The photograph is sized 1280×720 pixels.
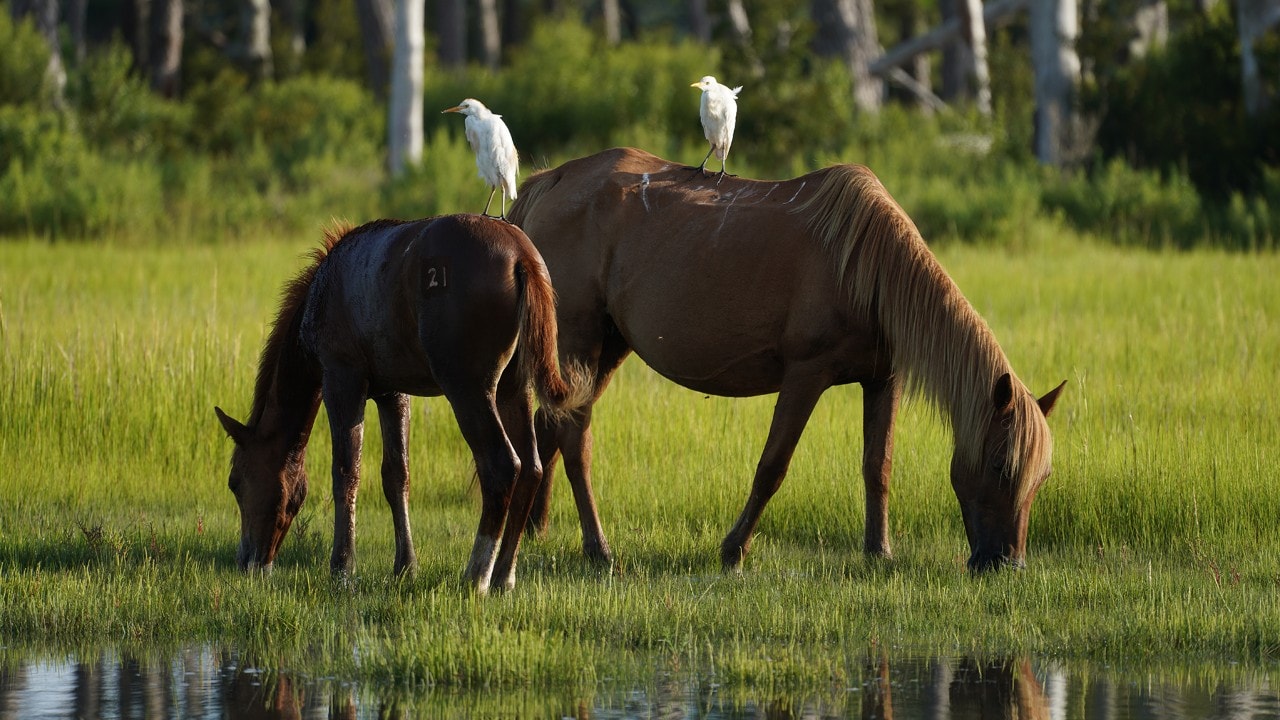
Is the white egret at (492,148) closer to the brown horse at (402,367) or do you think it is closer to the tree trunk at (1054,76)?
the brown horse at (402,367)

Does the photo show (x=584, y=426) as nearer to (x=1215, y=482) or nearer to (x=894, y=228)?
(x=894, y=228)

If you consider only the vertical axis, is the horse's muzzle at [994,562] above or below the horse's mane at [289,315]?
below

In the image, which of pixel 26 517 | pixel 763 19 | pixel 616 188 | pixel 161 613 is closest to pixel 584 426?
pixel 616 188

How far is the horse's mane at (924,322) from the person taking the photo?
713cm

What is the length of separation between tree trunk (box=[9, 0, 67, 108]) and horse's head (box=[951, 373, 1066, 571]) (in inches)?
744

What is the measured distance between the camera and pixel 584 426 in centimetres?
847

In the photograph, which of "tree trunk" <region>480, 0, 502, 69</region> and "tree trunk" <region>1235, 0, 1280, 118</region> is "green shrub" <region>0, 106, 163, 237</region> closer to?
"tree trunk" <region>1235, 0, 1280, 118</region>

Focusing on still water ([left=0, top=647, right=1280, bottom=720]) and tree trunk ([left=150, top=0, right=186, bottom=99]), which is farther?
tree trunk ([left=150, top=0, right=186, bottom=99])

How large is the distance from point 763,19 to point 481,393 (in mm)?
17589

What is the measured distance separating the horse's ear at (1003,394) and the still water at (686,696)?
131cm

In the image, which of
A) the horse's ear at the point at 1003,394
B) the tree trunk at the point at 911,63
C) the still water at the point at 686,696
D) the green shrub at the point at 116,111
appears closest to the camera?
the still water at the point at 686,696

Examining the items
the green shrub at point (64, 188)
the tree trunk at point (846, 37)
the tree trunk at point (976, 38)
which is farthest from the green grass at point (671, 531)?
the tree trunk at point (846, 37)

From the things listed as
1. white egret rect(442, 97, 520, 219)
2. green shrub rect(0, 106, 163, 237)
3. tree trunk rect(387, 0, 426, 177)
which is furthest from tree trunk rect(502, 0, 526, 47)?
white egret rect(442, 97, 520, 219)

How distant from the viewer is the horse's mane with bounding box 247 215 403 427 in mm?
7387
